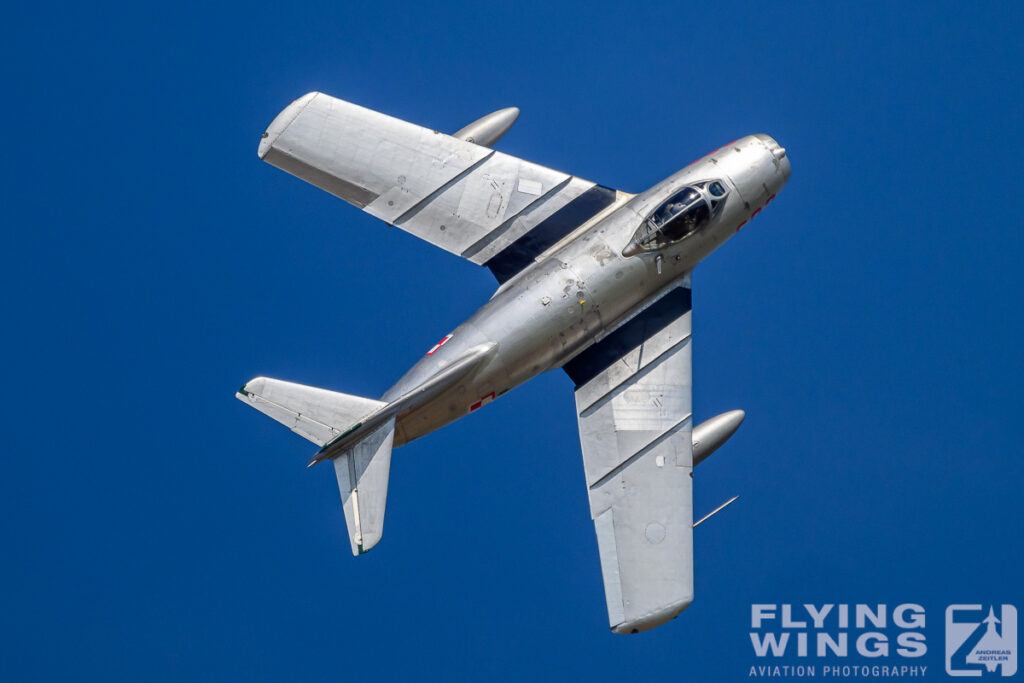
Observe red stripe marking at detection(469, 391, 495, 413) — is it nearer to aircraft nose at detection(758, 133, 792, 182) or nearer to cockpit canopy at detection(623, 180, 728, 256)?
cockpit canopy at detection(623, 180, 728, 256)

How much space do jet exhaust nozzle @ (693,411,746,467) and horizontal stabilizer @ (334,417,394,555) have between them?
7012 mm

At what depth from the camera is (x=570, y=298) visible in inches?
1075

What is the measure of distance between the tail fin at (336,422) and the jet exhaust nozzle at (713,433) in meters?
7.04

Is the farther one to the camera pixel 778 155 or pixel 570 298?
pixel 778 155

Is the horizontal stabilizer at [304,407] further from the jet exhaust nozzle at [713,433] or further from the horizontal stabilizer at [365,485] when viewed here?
the jet exhaust nozzle at [713,433]

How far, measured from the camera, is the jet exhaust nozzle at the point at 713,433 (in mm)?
27828

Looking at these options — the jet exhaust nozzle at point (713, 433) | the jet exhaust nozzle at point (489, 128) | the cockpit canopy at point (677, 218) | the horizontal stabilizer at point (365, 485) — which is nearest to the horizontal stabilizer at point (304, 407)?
the horizontal stabilizer at point (365, 485)

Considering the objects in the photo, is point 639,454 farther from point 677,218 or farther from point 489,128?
point 489,128

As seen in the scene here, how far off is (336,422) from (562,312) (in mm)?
5560

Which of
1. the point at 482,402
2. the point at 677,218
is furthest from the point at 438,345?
the point at 677,218

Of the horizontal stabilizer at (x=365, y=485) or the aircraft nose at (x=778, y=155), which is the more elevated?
the aircraft nose at (x=778, y=155)

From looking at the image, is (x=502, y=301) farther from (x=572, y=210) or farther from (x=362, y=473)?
(x=362, y=473)

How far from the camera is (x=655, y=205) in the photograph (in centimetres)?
2820

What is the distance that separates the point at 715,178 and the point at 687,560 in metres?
8.75
